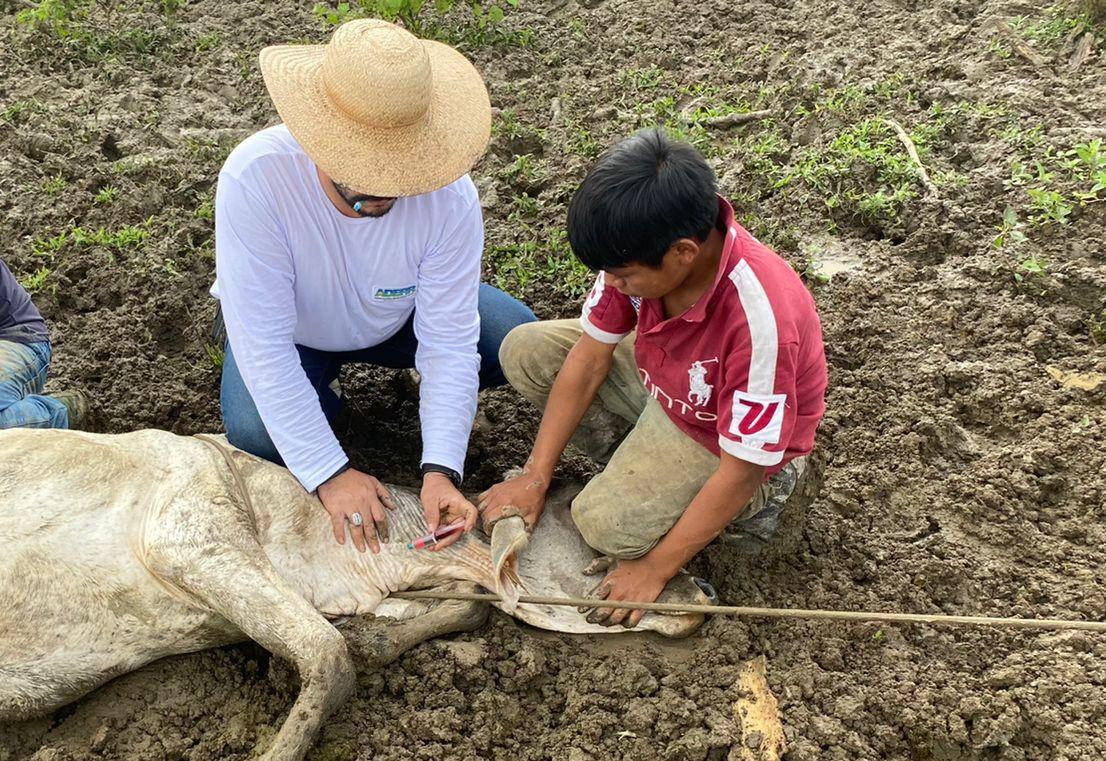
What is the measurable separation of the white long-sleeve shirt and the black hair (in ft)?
2.01

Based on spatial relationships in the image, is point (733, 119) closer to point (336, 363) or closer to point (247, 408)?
point (336, 363)

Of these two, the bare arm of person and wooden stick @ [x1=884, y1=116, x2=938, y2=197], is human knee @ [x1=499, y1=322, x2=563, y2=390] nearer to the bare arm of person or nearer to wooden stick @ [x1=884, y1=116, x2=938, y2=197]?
the bare arm of person

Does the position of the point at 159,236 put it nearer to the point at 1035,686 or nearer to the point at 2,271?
the point at 2,271

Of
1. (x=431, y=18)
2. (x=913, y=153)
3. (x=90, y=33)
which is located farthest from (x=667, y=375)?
(x=90, y=33)

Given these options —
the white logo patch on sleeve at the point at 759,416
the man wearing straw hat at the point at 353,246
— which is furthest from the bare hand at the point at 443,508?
the white logo patch on sleeve at the point at 759,416

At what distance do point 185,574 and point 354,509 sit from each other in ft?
1.60

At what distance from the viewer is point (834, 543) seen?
283cm

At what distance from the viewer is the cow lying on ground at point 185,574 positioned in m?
2.28

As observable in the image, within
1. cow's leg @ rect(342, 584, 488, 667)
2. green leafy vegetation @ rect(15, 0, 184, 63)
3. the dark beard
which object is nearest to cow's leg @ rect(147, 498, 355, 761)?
cow's leg @ rect(342, 584, 488, 667)

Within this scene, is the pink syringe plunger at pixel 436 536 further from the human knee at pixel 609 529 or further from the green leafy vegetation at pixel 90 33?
the green leafy vegetation at pixel 90 33

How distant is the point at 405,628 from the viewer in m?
2.57

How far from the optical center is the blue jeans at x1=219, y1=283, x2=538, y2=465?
9.71 ft

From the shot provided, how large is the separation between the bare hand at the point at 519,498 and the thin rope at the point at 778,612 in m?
0.24

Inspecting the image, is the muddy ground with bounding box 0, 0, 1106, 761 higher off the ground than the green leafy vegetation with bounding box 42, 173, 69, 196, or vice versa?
the green leafy vegetation with bounding box 42, 173, 69, 196
